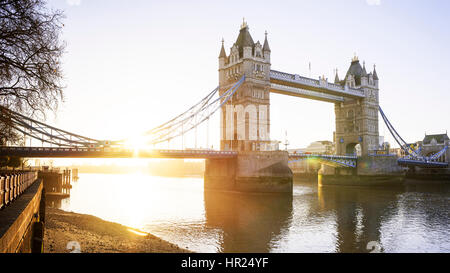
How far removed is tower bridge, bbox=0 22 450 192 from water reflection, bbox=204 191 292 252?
3047mm

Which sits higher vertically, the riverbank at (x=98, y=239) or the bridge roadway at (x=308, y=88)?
the bridge roadway at (x=308, y=88)

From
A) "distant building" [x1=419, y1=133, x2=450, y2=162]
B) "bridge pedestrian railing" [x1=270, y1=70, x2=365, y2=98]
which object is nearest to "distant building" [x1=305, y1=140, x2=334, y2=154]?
"distant building" [x1=419, y1=133, x2=450, y2=162]

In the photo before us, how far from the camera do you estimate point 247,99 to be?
124 ft

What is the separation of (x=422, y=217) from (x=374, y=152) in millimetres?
32774

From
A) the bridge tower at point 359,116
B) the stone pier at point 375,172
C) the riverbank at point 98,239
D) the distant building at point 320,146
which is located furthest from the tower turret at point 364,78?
the riverbank at point 98,239

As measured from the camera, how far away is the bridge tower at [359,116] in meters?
53.2

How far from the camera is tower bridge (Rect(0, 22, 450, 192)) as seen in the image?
3030cm

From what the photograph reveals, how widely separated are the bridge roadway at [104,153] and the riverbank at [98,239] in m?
12.9

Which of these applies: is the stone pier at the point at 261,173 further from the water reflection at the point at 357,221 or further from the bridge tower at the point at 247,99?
the water reflection at the point at 357,221

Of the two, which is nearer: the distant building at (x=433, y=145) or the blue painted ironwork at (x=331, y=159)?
the blue painted ironwork at (x=331, y=159)

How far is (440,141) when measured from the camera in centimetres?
6850

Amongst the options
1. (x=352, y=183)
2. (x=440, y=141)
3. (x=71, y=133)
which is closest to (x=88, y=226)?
(x=71, y=133)

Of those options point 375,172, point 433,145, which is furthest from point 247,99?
point 433,145
